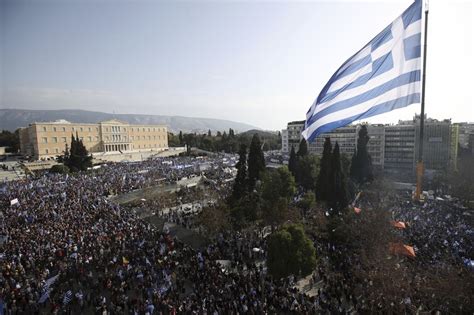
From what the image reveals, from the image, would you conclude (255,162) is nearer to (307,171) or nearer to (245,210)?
(307,171)

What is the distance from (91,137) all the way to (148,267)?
7176 cm

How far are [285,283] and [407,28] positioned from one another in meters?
11.6

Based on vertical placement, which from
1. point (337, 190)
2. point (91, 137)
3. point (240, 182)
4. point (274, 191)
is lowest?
point (337, 190)

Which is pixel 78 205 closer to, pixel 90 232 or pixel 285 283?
pixel 90 232

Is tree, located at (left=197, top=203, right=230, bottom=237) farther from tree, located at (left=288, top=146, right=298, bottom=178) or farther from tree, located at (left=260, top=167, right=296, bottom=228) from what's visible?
tree, located at (left=288, top=146, right=298, bottom=178)

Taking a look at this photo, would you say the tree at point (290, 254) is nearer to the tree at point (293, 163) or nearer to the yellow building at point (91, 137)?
the tree at point (293, 163)

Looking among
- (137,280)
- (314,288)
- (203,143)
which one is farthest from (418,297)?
(203,143)

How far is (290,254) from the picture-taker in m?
14.2

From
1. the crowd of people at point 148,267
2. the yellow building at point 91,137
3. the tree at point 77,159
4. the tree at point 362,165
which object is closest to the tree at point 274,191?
the crowd of people at point 148,267

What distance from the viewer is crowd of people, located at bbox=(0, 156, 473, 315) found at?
11906mm

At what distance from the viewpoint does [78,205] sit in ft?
81.1

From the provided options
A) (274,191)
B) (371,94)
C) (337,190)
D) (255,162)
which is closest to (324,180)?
(337,190)

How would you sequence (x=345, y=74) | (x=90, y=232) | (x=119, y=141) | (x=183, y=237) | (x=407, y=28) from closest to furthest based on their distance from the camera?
1. (x=407, y=28)
2. (x=345, y=74)
3. (x=90, y=232)
4. (x=183, y=237)
5. (x=119, y=141)

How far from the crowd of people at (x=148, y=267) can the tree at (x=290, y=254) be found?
58cm
